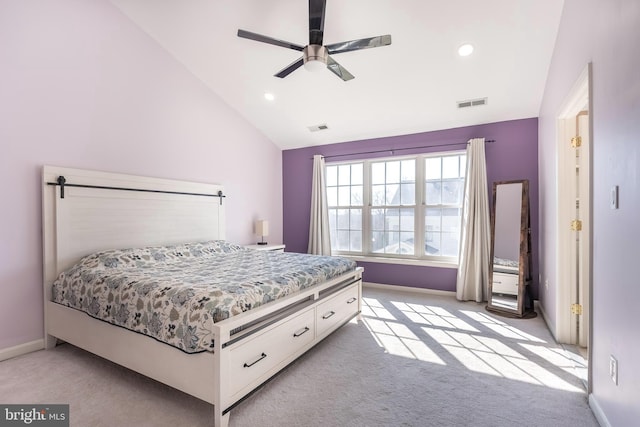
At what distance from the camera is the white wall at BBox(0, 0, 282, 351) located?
2.48m

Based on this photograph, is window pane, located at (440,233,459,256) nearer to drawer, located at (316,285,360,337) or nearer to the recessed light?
drawer, located at (316,285,360,337)

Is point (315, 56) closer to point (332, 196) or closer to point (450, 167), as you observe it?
point (450, 167)

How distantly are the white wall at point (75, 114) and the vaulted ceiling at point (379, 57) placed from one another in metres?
0.40

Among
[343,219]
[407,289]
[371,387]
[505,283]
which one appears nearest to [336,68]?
[371,387]

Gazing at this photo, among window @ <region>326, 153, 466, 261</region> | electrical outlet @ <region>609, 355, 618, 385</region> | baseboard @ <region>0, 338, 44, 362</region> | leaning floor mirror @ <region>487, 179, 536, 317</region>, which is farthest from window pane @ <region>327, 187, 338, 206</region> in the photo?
electrical outlet @ <region>609, 355, 618, 385</region>

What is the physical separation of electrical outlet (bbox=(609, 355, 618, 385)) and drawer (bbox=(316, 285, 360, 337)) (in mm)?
1794

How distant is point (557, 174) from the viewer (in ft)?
8.94

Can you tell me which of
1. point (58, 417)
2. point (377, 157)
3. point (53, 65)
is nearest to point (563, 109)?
point (377, 157)

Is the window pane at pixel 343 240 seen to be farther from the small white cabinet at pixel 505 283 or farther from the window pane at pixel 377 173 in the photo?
the small white cabinet at pixel 505 283

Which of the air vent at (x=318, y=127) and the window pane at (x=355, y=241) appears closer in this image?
the air vent at (x=318, y=127)

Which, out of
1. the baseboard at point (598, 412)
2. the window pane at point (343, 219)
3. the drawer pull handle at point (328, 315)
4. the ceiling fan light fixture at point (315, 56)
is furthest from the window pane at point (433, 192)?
the baseboard at point (598, 412)

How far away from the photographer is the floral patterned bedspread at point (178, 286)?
1732 mm

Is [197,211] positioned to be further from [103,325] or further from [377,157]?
[377,157]

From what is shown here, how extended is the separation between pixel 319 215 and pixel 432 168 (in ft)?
6.27
